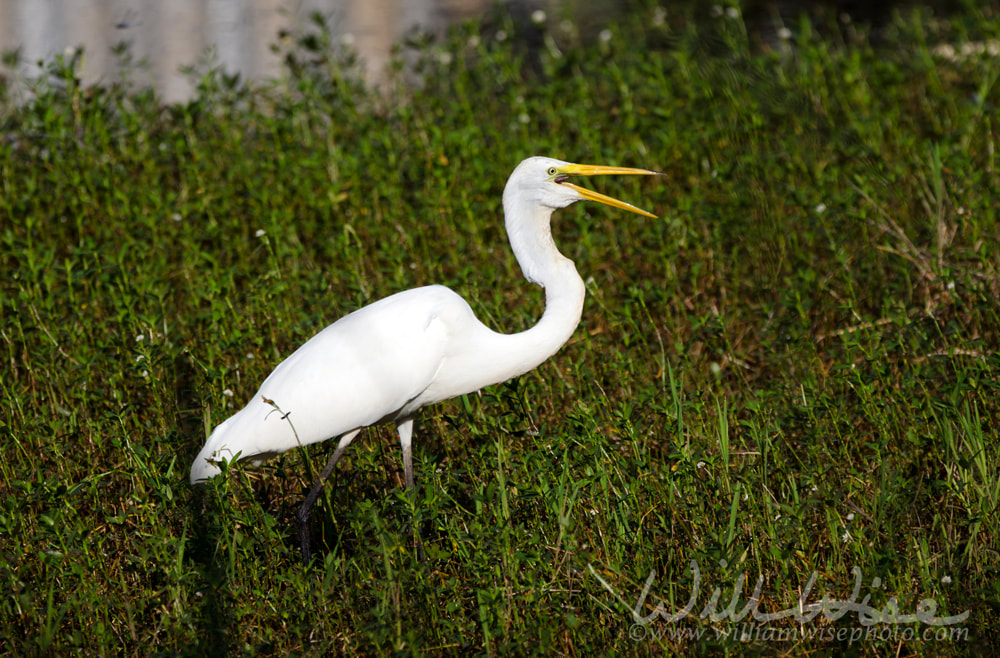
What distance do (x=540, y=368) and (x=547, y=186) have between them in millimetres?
1008

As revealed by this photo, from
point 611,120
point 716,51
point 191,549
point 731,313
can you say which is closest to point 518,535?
point 191,549

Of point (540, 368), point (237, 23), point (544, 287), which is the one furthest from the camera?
point (237, 23)

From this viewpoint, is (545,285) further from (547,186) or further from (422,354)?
(422,354)

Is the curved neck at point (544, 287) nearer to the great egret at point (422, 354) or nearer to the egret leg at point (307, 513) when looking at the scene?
the great egret at point (422, 354)

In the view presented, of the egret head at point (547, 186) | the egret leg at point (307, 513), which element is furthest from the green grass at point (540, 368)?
the egret head at point (547, 186)

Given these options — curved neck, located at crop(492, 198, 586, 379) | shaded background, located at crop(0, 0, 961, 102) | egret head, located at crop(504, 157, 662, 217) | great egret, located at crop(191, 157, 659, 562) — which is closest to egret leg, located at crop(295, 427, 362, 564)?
great egret, located at crop(191, 157, 659, 562)

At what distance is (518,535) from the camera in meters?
2.70

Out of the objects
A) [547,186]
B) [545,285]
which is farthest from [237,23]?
[545,285]

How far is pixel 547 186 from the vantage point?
331 centimetres

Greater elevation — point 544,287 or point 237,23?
point 237,23

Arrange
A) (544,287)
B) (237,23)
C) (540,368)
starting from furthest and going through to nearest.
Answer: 1. (237,23)
2. (540,368)
3. (544,287)

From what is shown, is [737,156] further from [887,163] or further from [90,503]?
[90,503]

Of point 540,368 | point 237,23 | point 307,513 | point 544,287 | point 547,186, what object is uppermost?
point 237,23

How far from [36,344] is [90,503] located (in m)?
1.27
